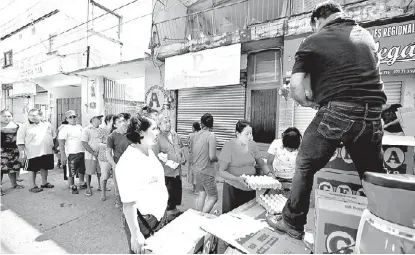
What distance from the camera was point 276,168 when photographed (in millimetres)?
3205

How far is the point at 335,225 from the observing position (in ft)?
4.69

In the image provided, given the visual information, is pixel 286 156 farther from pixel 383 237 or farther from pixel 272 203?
pixel 383 237

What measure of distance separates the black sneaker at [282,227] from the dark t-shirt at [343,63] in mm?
977

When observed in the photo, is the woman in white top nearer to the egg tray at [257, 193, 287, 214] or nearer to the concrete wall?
the egg tray at [257, 193, 287, 214]

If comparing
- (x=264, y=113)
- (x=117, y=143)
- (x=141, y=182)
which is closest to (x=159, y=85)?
(x=264, y=113)

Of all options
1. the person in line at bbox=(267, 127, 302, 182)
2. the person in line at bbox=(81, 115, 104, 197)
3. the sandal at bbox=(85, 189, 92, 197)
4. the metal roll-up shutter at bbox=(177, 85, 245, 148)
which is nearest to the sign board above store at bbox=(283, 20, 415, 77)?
the person in line at bbox=(267, 127, 302, 182)

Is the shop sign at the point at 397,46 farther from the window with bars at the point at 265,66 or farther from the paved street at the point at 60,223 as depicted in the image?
the paved street at the point at 60,223

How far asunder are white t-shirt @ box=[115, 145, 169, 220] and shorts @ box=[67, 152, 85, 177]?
434 cm

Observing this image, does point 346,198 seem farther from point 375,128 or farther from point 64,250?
point 64,250

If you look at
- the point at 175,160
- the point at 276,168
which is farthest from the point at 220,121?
the point at 276,168

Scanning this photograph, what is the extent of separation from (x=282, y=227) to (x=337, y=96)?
109 cm

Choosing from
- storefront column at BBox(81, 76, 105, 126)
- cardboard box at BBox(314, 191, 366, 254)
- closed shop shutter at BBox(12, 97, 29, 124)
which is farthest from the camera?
closed shop shutter at BBox(12, 97, 29, 124)

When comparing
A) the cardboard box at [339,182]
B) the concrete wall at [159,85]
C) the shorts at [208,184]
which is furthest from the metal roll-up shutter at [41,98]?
the cardboard box at [339,182]

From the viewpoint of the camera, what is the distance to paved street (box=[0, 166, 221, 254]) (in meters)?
3.06
